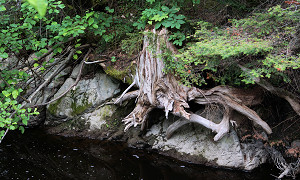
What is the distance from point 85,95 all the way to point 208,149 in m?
3.46

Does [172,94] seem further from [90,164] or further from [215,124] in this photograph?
[90,164]

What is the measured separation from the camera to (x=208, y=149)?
495cm

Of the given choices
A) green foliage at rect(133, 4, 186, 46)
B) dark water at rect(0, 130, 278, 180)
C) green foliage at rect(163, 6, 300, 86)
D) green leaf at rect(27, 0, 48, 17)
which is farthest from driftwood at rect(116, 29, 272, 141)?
green leaf at rect(27, 0, 48, 17)

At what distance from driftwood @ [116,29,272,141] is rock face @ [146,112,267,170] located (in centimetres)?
56

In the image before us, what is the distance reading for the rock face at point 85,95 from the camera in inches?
239

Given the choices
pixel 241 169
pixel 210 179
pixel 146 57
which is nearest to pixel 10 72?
pixel 146 57

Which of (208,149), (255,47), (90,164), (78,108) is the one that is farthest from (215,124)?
(78,108)

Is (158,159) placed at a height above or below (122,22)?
below

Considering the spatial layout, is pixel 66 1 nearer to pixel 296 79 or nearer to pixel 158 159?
pixel 158 159

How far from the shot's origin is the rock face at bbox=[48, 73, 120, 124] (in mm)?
6059

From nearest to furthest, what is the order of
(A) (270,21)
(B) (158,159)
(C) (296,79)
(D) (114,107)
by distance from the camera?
1. (A) (270,21)
2. (C) (296,79)
3. (B) (158,159)
4. (D) (114,107)

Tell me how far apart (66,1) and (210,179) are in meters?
5.26

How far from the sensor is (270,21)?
340 cm

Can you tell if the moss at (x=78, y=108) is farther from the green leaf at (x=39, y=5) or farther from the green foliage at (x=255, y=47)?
the green leaf at (x=39, y=5)
